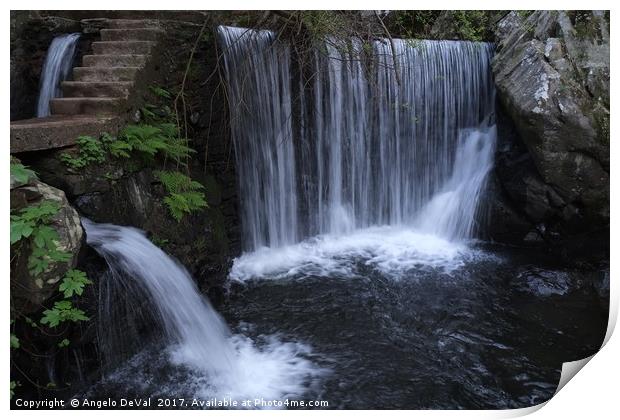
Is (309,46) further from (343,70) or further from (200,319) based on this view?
(200,319)

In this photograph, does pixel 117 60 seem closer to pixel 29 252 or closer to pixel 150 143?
pixel 150 143

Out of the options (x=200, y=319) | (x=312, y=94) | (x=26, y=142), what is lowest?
(x=200, y=319)

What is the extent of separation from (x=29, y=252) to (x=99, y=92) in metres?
1.85

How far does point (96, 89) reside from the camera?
4.12 metres

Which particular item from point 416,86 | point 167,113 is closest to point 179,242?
point 167,113

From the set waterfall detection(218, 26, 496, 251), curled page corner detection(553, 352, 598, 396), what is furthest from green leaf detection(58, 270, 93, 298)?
curled page corner detection(553, 352, 598, 396)

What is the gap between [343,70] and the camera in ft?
→ 18.3

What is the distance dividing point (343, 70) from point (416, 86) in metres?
0.87

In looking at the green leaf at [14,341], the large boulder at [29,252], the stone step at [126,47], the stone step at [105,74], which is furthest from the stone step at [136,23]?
the green leaf at [14,341]

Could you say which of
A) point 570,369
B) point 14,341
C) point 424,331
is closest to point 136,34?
point 14,341

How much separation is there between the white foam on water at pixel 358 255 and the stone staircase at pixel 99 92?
197cm

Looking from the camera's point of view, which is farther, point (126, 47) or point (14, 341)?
point (126, 47)

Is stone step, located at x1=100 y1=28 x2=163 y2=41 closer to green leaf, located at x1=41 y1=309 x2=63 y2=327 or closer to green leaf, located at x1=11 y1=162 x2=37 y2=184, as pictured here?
green leaf, located at x1=11 y1=162 x2=37 y2=184

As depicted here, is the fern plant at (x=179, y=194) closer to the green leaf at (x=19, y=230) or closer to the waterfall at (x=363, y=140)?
the waterfall at (x=363, y=140)
